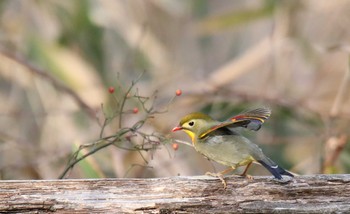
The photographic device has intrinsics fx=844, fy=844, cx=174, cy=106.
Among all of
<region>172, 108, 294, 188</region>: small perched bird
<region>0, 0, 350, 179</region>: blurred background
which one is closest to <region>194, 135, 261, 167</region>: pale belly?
<region>172, 108, 294, 188</region>: small perched bird

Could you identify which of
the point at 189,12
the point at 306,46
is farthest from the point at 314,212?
the point at 189,12

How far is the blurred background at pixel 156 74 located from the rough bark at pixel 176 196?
2.15 m

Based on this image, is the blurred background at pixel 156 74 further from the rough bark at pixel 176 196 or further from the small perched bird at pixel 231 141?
the rough bark at pixel 176 196

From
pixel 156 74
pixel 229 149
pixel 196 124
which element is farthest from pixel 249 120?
pixel 156 74

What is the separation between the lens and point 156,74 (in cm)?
595

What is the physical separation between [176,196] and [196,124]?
0.35m

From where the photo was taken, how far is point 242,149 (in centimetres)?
227

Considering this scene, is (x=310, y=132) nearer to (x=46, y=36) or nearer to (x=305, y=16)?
(x=305, y=16)

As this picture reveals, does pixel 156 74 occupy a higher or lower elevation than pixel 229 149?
higher

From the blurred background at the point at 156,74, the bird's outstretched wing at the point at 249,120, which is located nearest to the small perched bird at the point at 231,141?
the bird's outstretched wing at the point at 249,120

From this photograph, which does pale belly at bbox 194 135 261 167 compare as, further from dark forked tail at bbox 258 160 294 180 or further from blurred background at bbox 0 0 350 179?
blurred background at bbox 0 0 350 179

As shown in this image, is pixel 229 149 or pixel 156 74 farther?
pixel 156 74

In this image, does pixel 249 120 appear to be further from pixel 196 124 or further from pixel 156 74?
pixel 156 74

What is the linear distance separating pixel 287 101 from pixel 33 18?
7.58ft
